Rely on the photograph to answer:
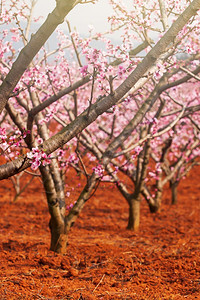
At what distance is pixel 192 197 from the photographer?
43.2 ft

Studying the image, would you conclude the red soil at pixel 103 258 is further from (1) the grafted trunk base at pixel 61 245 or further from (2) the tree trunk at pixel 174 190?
(2) the tree trunk at pixel 174 190

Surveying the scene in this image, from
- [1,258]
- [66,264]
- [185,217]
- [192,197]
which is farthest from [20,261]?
[192,197]

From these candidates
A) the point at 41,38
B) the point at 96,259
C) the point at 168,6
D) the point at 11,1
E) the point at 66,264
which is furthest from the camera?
the point at 11,1

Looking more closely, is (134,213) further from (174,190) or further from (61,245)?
(174,190)

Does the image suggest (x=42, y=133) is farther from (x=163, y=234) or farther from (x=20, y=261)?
(x=163, y=234)

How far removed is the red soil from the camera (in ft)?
13.5

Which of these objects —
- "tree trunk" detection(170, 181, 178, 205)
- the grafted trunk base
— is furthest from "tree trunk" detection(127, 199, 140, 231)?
"tree trunk" detection(170, 181, 178, 205)

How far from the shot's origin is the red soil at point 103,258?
412cm

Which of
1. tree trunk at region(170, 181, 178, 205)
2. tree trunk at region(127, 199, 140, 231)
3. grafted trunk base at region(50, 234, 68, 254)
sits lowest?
grafted trunk base at region(50, 234, 68, 254)

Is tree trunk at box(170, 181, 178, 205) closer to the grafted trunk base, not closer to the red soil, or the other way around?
the red soil

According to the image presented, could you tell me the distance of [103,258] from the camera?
5.56 meters

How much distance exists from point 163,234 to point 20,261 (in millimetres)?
3751

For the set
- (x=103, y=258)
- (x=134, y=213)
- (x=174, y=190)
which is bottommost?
(x=103, y=258)

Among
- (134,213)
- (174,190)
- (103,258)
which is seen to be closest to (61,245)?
(103,258)
